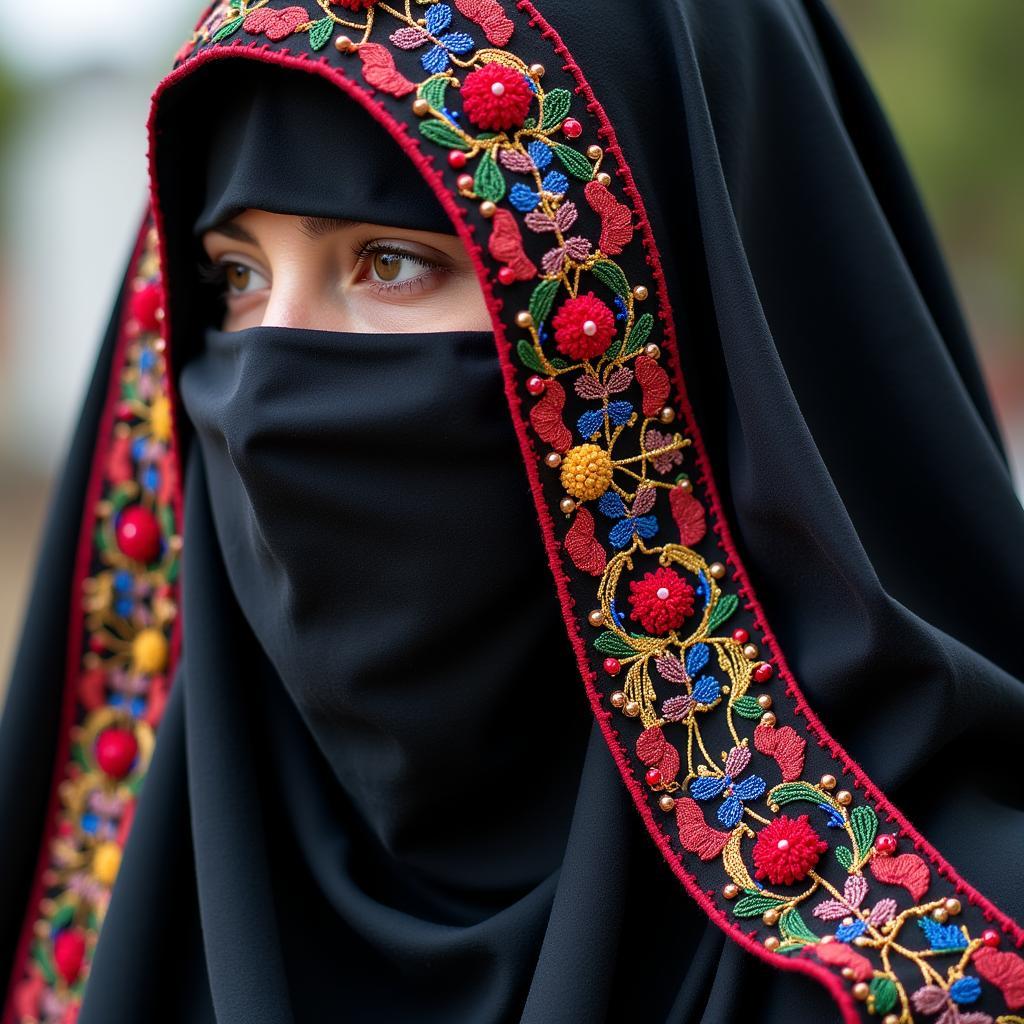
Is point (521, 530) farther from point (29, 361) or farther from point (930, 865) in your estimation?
point (29, 361)

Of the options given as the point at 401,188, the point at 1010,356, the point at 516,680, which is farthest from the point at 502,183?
the point at 1010,356

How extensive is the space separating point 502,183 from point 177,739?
1.05 m

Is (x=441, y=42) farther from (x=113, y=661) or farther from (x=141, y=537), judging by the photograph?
(x=113, y=661)

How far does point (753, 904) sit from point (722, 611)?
1.15 feet

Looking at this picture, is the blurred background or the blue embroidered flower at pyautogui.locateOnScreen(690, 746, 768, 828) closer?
the blue embroidered flower at pyautogui.locateOnScreen(690, 746, 768, 828)

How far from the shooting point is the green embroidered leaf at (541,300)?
58.4 inches

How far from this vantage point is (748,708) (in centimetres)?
148

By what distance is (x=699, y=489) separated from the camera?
156cm

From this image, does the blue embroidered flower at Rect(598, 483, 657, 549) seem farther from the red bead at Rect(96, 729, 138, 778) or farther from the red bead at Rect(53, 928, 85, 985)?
the red bead at Rect(53, 928, 85, 985)

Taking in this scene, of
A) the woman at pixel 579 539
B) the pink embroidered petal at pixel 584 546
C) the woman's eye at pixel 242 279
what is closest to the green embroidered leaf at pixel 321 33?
the woman at pixel 579 539

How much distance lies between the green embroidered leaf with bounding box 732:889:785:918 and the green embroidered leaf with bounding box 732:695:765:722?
204mm

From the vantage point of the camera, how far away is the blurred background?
1184cm

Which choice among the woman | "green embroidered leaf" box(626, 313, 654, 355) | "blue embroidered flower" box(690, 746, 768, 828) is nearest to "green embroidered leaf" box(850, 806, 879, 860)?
the woman

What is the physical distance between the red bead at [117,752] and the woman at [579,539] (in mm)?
245
